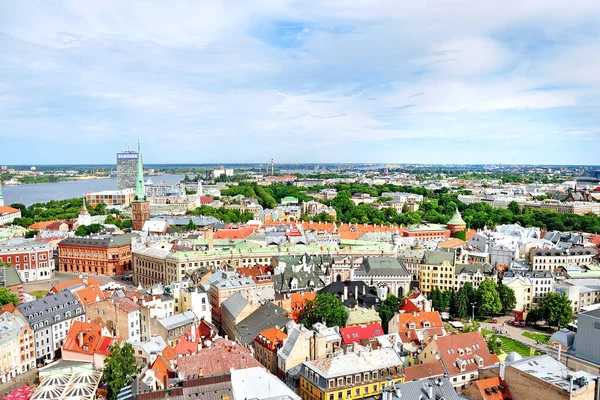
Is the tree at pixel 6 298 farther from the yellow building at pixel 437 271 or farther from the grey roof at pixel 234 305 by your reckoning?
the yellow building at pixel 437 271

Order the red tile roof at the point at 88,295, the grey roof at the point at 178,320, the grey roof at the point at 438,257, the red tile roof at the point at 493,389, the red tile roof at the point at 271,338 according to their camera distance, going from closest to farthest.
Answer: the red tile roof at the point at 493,389 → the red tile roof at the point at 271,338 → the grey roof at the point at 178,320 → the red tile roof at the point at 88,295 → the grey roof at the point at 438,257

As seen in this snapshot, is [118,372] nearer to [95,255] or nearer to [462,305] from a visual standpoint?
[462,305]

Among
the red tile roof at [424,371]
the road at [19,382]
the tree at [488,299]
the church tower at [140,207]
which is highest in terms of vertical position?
the church tower at [140,207]

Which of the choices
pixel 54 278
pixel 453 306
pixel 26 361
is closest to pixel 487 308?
pixel 453 306

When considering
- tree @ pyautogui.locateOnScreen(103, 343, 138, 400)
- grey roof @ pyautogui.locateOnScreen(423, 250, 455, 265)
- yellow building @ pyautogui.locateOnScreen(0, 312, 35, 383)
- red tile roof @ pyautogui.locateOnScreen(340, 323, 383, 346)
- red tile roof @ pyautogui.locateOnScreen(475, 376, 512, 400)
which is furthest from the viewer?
grey roof @ pyautogui.locateOnScreen(423, 250, 455, 265)

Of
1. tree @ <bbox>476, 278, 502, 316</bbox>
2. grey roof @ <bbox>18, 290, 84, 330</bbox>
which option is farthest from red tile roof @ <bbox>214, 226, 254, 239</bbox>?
tree @ <bbox>476, 278, 502, 316</bbox>

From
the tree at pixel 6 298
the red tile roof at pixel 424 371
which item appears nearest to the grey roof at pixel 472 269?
the red tile roof at pixel 424 371

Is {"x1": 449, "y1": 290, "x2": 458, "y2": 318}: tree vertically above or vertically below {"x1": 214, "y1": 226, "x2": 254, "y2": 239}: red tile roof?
below

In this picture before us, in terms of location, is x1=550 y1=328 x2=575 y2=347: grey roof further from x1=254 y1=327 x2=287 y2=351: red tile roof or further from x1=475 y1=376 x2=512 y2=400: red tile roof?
x1=254 y1=327 x2=287 y2=351: red tile roof
